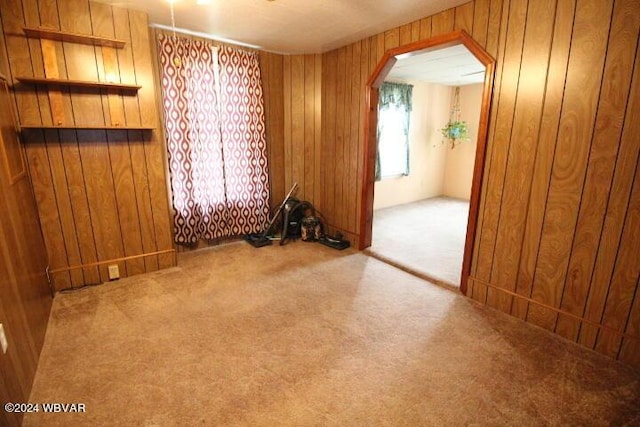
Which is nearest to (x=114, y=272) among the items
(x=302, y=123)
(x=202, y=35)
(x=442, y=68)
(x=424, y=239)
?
(x=202, y=35)

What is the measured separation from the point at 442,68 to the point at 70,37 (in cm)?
455

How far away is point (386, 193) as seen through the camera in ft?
20.1

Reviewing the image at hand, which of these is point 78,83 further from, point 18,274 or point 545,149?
point 545,149

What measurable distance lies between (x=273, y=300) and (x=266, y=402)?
106cm

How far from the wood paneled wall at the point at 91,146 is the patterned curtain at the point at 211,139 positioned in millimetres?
313

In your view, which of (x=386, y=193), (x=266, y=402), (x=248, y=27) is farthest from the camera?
(x=386, y=193)

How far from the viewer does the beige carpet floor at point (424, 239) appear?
3305 millimetres

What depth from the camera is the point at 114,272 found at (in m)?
2.99

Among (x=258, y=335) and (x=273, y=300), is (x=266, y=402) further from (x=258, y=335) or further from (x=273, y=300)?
(x=273, y=300)

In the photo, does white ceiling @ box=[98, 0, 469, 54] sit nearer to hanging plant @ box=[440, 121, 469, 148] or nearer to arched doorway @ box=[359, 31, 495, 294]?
arched doorway @ box=[359, 31, 495, 294]

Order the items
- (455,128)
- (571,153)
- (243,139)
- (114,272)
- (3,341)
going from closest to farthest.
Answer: (3,341)
(571,153)
(114,272)
(243,139)
(455,128)

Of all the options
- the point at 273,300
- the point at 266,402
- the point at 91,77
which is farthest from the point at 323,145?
the point at 266,402

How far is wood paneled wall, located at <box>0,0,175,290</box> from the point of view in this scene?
2.46m

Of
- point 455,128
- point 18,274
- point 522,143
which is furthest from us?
point 455,128
